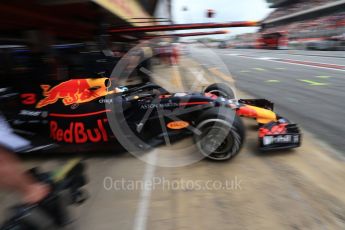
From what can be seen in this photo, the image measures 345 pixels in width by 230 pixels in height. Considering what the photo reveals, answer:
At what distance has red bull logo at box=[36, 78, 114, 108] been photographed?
3789 mm

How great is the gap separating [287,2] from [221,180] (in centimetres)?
6662

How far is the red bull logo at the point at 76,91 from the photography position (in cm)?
379

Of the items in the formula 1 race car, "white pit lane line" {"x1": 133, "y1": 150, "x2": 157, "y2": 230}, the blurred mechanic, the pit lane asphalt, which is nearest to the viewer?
the blurred mechanic

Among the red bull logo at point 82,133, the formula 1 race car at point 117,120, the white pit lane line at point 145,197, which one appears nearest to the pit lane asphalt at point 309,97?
the formula 1 race car at point 117,120

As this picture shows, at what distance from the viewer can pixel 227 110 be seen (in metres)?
3.60

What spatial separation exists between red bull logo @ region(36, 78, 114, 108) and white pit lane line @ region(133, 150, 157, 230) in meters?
0.94

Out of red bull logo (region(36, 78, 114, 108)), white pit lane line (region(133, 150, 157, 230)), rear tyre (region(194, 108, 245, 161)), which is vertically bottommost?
white pit lane line (region(133, 150, 157, 230))

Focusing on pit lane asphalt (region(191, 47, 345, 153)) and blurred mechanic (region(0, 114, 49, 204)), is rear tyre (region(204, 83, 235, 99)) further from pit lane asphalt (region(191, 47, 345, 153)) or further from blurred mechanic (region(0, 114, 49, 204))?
blurred mechanic (region(0, 114, 49, 204))

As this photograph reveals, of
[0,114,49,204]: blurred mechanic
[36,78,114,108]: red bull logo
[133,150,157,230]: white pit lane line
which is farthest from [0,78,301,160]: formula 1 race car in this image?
[0,114,49,204]: blurred mechanic

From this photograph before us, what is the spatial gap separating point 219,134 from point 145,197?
3.60 ft

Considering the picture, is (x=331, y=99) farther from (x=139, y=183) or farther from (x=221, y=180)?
(x=139, y=183)

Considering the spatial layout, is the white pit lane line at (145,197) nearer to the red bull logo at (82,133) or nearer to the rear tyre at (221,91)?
the red bull logo at (82,133)

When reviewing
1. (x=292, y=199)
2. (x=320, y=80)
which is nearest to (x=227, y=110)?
(x=292, y=199)

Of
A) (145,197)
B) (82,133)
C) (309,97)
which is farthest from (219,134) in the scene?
(309,97)
